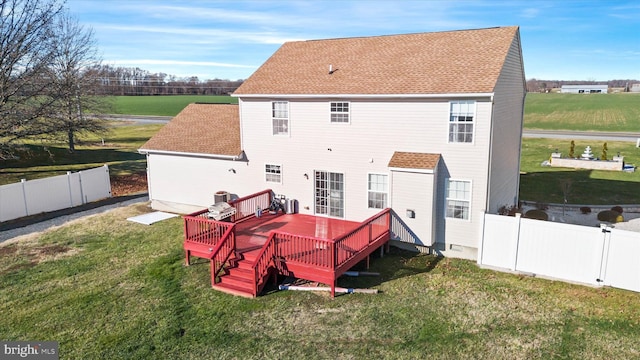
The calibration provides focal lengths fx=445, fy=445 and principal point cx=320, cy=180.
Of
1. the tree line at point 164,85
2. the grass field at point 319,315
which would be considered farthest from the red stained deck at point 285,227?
the tree line at point 164,85

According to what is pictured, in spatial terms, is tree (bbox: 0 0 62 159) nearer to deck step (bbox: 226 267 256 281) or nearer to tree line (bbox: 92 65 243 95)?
deck step (bbox: 226 267 256 281)

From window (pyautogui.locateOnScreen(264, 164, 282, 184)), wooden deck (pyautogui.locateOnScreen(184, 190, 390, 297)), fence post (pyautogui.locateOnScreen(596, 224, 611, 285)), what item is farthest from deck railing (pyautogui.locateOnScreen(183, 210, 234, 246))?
fence post (pyautogui.locateOnScreen(596, 224, 611, 285))

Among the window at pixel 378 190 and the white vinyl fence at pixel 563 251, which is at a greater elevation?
the window at pixel 378 190

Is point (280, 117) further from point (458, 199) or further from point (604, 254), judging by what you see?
point (604, 254)

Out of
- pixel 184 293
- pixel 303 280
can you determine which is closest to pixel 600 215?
pixel 303 280

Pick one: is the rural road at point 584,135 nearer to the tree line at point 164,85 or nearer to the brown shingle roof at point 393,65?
the brown shingle roof at point 393,65

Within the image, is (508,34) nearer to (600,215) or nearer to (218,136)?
(600,215)
